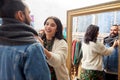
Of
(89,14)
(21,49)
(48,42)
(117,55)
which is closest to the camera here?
(21,49)

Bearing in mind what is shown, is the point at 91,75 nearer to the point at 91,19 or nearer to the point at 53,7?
the point at 91,19

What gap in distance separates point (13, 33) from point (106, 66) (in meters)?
0.85

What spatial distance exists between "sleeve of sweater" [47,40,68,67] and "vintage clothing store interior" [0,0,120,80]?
0.29m

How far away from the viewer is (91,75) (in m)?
1.49

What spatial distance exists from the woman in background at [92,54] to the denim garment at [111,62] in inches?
1.2

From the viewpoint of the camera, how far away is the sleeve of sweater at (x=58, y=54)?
1.21 meters

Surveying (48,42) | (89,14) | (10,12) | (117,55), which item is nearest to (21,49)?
(10,12)

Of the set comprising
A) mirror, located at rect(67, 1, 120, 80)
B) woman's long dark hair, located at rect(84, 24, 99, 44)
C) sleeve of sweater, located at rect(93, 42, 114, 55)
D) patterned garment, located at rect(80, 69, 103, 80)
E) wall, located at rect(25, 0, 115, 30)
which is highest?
wall, located at rect(25, 0, 115, 30)

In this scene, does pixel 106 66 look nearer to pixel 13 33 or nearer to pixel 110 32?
pixel 110 32

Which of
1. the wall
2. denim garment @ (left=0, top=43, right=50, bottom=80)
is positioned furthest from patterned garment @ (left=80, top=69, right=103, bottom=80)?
denim garment @ (left=0, top=43, right=50, bottom=80)

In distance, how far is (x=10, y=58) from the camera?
75 centimetres

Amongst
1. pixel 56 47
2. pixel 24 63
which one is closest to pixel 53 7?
pixel 56 47

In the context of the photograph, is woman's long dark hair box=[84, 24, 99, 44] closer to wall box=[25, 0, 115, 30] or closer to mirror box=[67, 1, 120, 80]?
mirror box=[67, 1, 120, 80]

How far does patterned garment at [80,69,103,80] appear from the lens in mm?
1428
